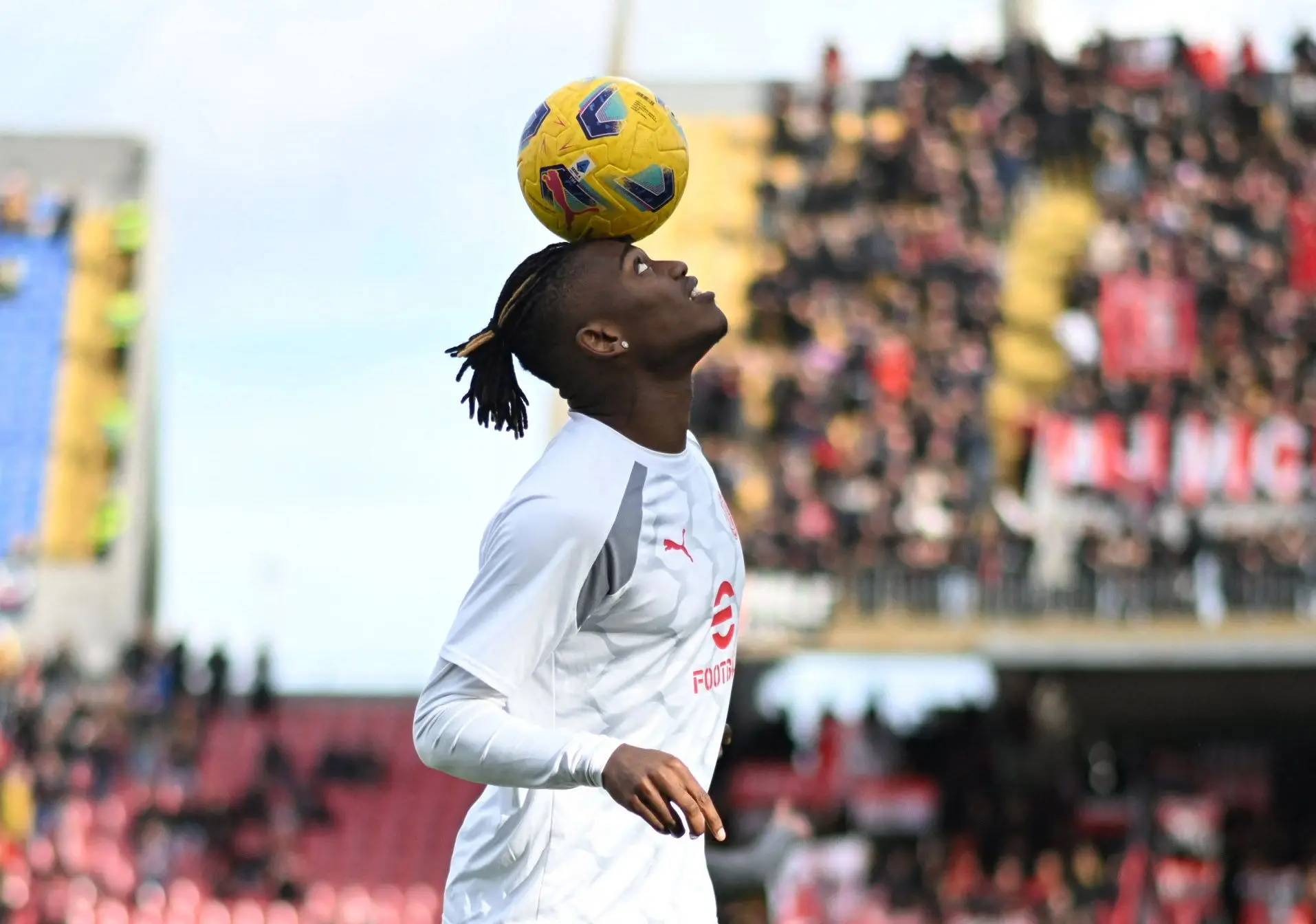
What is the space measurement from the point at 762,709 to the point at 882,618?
8.55ft

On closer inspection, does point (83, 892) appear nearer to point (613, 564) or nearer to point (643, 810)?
point (613, 564)

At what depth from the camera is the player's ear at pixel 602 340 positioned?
3232 mm

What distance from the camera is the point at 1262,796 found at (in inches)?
736

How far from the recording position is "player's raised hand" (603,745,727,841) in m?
2.73

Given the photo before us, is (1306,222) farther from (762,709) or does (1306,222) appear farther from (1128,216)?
(762,709)

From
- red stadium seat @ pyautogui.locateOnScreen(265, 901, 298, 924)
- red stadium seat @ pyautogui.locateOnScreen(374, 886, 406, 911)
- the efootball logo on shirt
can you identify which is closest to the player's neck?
the efootball logo on shirt

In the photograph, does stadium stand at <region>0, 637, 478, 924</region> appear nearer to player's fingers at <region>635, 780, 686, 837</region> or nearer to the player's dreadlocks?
the player's dreadlocks

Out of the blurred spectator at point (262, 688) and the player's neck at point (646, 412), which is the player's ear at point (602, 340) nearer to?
the player's neck at point (646, 412)

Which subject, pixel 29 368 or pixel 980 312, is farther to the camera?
pixel 29 368

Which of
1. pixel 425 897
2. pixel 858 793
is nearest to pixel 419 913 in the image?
pixel 425 897

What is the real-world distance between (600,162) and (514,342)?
1.18ft

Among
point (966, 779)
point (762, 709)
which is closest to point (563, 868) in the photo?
point (966, 779)

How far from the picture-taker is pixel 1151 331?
722 inches

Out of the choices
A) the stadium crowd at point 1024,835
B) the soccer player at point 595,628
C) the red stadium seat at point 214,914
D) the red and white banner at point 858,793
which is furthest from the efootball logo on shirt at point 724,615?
the red stadium seat at point 214,914
